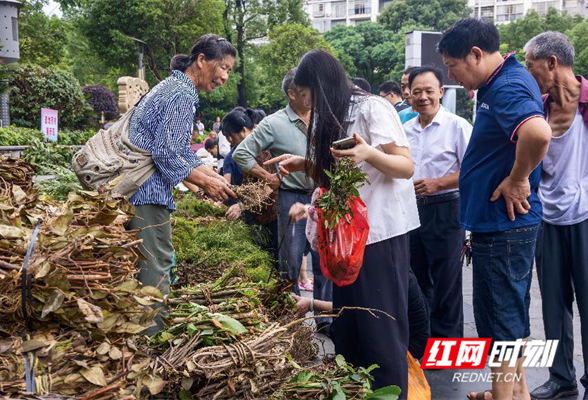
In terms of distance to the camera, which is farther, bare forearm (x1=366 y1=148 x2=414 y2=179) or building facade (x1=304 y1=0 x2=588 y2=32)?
building facade (x1=304 y1=0 x2=588 y2=32)

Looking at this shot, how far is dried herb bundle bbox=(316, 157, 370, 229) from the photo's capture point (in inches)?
110

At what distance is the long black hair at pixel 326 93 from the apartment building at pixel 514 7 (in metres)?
82.1

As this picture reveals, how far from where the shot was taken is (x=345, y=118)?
3.00 meters

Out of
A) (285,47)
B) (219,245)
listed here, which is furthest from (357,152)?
(285,47)

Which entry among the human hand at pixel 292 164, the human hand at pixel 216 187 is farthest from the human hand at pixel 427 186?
the human hand at pixel 216 187

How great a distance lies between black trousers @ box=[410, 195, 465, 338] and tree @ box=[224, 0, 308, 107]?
34.0 meters

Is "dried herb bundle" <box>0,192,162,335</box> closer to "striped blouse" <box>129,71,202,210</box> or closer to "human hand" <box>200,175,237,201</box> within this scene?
"striped blouse" <box>129,71,202,210</box>

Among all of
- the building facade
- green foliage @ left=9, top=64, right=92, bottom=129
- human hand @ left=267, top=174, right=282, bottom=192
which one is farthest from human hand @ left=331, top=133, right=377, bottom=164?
the building facade

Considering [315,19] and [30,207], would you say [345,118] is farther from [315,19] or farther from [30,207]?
[315,19]

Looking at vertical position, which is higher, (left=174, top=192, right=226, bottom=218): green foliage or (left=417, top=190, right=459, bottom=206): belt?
(left=417, top=190, right=459, bottom=206): belt

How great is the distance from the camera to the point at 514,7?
83.0 m

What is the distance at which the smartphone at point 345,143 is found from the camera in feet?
9.14

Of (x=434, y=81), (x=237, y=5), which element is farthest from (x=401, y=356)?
(x=237, y=5)

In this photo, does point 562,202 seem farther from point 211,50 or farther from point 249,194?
point 211,50
